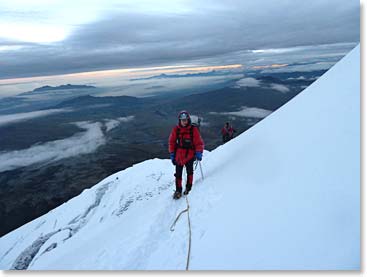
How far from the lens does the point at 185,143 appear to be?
25.7ft

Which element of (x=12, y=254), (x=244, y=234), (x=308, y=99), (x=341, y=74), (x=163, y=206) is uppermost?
(x=341, y=74)

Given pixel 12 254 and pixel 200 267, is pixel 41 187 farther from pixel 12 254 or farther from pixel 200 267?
pixel 200 267

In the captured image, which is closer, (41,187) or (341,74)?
(341,74)

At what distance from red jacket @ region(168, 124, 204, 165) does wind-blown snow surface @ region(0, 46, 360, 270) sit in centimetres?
117

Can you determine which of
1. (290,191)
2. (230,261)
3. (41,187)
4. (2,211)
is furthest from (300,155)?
(41,187)

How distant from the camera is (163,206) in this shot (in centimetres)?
812

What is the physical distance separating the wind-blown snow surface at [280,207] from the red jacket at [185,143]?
1.17 metres

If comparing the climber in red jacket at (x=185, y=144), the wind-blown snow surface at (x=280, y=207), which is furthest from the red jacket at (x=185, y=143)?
the wind-blown snow surface at (x=280, y=207)

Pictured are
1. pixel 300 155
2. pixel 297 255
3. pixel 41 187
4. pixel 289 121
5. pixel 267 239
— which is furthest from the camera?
pixel 41 187

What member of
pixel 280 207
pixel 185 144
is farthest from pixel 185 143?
pixel 280 207

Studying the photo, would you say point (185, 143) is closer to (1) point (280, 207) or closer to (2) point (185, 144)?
(2) point (185, 144)

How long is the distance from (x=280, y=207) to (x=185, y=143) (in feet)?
12.3

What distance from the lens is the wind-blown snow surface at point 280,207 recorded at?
13.0 ft

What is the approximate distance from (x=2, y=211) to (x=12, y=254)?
175295mm
